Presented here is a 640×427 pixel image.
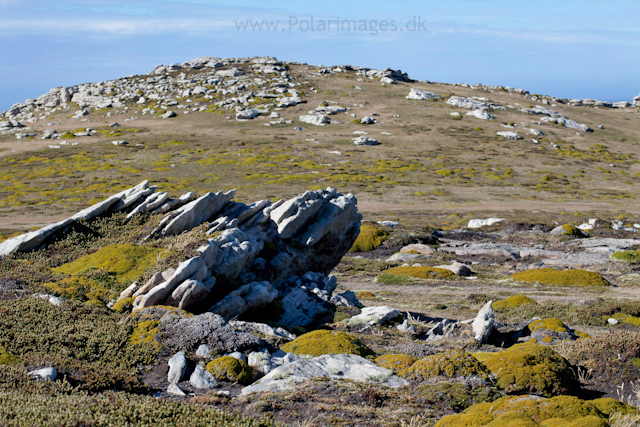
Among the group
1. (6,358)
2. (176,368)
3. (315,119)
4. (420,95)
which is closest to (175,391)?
(176,368)

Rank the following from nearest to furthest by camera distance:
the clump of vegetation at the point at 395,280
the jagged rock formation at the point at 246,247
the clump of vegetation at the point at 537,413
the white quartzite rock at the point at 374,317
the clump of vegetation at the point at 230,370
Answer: the clump of vegetation at the point at 537,413
the clump of vegetation at the point at 230,370
the jagged rock formation at the point at 246,247
the white quartzite rock at the point at 374,317
the clump of vegetation at the point at 395,280

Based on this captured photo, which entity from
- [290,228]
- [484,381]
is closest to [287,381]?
[484,381]

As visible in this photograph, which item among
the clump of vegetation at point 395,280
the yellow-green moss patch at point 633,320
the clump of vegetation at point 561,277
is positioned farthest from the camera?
the clump of vegetation at point 395,280

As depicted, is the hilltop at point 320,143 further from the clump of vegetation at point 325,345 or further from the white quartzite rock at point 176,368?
the clump of vegetation at point 325,345

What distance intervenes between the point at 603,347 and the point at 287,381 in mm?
11489

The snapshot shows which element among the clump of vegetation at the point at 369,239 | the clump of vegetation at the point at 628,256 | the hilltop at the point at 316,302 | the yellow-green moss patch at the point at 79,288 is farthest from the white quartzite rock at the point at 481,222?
the yellow-green moss patch at the point at 79,288

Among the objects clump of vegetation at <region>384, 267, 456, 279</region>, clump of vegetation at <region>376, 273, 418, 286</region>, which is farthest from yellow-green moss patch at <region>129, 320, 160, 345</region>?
clump of vegetation at <region>384, 267, 456, 279</region>

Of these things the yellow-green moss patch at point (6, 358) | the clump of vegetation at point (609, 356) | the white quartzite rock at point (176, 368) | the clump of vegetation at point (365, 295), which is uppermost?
the yellow-green moss patch at point (6, 358)

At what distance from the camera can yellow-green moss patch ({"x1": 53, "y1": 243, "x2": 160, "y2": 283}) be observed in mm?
20344

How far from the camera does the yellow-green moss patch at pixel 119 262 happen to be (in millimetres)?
20344

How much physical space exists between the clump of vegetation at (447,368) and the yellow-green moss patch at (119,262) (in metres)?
12.4

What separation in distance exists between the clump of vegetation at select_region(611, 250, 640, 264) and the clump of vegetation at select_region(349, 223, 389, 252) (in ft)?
67.6

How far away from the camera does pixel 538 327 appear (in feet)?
68.4

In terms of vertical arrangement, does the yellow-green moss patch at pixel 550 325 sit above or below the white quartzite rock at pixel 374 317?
above
